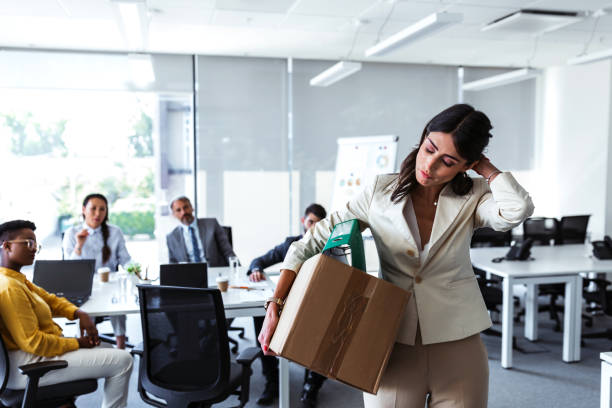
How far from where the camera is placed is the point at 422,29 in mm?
4102

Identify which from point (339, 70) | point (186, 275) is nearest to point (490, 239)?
point (339, 70)

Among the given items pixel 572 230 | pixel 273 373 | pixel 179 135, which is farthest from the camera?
pixel 179 135

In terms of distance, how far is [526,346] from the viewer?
177 inches

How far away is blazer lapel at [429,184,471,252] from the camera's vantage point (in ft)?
4.37

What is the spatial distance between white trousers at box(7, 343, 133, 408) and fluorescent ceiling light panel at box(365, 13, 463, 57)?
3.13 m

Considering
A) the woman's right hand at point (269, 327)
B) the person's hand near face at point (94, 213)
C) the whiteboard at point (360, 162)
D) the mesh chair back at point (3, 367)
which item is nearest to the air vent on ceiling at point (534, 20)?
the whiteboard at point (360, 162)

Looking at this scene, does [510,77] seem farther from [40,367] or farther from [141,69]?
[40,367]

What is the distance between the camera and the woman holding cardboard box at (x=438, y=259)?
1288 millimetres

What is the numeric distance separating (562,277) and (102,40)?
5372 mm

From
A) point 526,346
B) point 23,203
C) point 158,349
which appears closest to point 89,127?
point 23,203

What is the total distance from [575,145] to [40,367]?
24.2ft

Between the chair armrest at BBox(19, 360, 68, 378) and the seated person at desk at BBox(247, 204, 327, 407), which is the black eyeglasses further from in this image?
the seated person at desk at BBox(247, 204, 327, 407)

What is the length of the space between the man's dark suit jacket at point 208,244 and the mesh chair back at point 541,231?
346 centimetres

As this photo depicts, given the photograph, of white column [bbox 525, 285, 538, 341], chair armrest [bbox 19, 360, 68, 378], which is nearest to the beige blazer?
chair armrest [bbox 19, 360, 68, 378]
